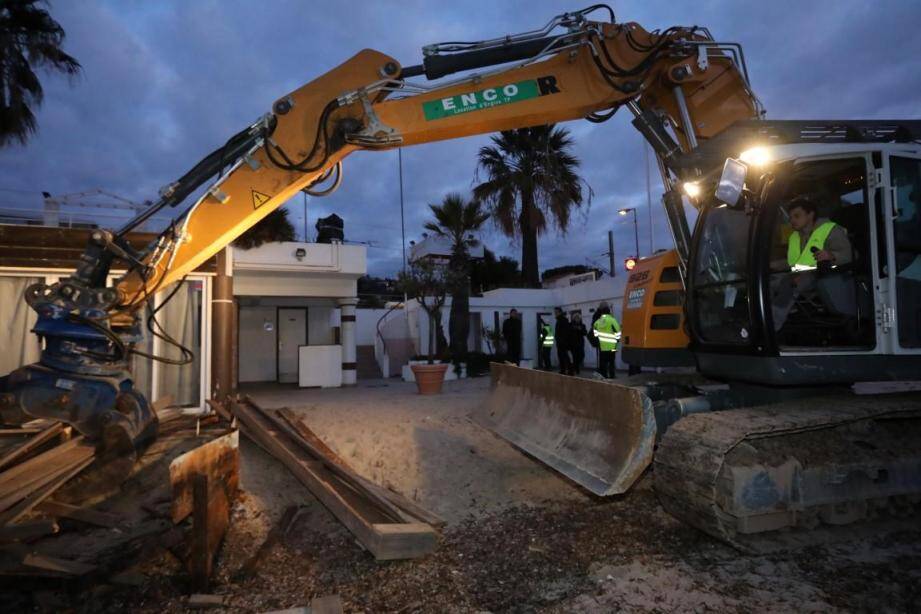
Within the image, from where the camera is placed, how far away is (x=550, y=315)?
20875 mm

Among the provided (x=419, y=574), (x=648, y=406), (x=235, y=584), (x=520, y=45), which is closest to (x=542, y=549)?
(x=419, y=574)

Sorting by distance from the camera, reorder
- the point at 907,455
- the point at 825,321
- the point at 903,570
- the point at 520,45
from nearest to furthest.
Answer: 1. the point at 903,570
2. the point at 907,455
3. the point at 825,321
4. the point at 520,45

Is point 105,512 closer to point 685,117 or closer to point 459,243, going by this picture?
point 685,117

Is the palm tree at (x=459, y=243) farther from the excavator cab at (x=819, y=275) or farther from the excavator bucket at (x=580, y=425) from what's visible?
the excavator cab at (x=819, y=275)

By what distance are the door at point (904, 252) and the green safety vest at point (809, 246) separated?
1.29 ft

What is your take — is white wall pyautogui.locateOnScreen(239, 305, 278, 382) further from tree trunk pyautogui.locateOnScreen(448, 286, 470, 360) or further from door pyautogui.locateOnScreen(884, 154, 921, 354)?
door pyautogui.locateOnScreen(884, 154, 921, 354)

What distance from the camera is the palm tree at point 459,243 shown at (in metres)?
16.2

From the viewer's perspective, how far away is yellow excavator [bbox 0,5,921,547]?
3934mm

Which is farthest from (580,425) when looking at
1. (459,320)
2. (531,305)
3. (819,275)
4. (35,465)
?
(531,305)

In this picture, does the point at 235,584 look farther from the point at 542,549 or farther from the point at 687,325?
the point at 687,325

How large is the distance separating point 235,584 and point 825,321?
4.92 metres

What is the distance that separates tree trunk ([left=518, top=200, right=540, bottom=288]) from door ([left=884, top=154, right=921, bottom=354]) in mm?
15212

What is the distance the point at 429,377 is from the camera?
11.5 meters

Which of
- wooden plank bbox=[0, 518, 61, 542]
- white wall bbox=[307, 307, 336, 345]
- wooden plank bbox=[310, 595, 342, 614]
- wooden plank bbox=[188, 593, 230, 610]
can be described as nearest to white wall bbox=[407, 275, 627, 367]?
white wall bbox=[307, 307, 336, 345]
